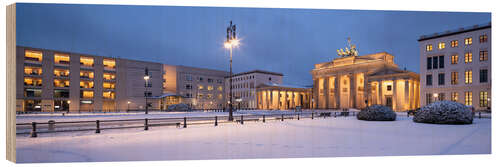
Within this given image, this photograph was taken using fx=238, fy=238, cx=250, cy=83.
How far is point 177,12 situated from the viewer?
1073cm

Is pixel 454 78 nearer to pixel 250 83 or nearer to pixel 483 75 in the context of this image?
pixel 483 75

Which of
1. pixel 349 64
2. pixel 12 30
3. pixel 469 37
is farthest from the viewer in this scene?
pixel 349 64

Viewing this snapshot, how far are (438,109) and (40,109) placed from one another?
56.1 meters

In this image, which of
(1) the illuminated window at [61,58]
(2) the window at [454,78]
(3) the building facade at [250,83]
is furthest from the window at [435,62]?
(1) the illuminated window at [61,58]

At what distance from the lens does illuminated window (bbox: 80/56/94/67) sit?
48.8m

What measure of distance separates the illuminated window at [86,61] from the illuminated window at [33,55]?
6.60 m

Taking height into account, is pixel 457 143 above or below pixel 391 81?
below

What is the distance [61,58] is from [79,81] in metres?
5.32

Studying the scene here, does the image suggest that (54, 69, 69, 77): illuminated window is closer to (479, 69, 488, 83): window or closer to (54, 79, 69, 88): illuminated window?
(54, 79, 69, 88): illuminated window

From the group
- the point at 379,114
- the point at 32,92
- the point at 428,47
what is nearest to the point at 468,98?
the point at 428,47

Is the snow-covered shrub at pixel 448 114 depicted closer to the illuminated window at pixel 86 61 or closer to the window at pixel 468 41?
the window at pixel 468 41

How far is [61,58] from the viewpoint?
46062 mm
